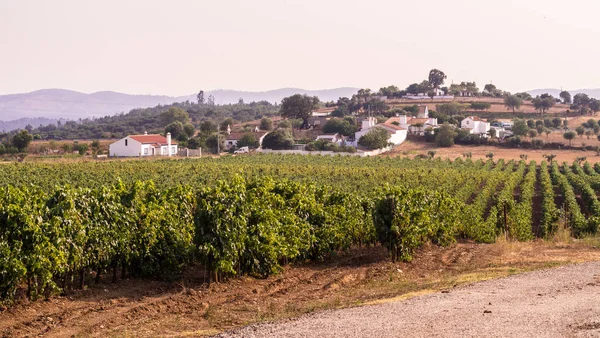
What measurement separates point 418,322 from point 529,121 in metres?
139

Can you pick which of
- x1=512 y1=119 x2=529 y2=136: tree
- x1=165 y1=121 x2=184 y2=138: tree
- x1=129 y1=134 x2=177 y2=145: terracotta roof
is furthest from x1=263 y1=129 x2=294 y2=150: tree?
x1=512 y1=119 x2=529 y2=136: tree

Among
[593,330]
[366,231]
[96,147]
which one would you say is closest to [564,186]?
[366,231]

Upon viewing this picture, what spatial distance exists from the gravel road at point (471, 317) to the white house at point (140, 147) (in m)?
74.4

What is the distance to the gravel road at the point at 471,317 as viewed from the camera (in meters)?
12.8

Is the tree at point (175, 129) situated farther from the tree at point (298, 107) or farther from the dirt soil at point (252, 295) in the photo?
the dirt soil at point (252, 295)

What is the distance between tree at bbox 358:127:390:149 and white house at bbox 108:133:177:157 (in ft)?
93.9

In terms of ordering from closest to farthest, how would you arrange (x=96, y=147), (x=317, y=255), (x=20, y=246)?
(x=20, y=246) < (x=317, y=255) < (x=96, y=147)

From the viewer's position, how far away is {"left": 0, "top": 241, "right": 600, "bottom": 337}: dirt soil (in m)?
14.5

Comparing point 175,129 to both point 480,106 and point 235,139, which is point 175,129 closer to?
point 235,139

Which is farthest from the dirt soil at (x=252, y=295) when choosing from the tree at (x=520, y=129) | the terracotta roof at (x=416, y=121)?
the terracotta roof at (x=416, y=121)

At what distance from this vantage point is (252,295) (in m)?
17.4

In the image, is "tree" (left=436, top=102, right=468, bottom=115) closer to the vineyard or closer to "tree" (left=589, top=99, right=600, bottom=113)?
"tree" (left=589, top=99, right=600, bottom=113)

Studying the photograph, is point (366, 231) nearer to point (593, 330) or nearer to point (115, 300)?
point (115, 300)

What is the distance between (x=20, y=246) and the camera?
15367mm
